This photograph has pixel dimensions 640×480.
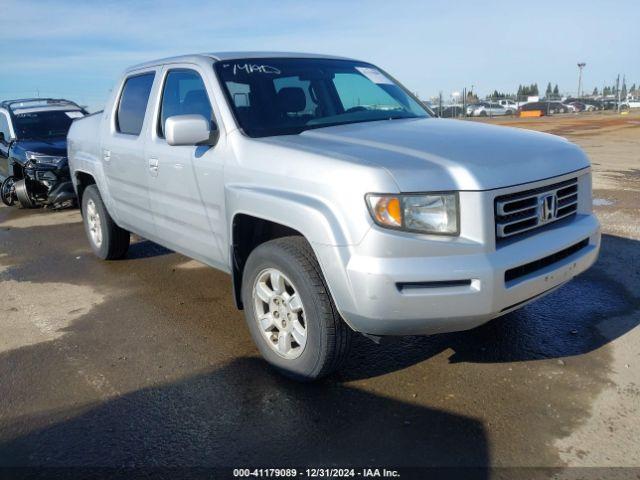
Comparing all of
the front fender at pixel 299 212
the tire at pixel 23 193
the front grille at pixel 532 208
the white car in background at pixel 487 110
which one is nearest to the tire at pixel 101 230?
the front fender at pixel 299 212

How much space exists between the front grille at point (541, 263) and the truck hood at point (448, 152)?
429mm

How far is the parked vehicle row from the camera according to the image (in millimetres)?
8828

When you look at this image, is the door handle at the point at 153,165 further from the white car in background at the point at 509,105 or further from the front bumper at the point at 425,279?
the white car in background at the point at 509,105

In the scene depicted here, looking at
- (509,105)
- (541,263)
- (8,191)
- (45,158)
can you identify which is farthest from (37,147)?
(509,105)

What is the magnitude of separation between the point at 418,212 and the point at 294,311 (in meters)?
0.97

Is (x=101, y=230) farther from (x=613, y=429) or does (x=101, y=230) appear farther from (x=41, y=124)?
(x=41, y=124)

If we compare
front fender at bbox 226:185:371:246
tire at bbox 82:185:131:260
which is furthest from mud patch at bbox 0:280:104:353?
front fender at bbox 226:185:371:246

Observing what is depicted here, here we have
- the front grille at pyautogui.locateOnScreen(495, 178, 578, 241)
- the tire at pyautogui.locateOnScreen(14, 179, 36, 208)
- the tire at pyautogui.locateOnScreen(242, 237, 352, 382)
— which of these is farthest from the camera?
the tire at pyautogui.locateOnScreen(14, 179, 36, 208)

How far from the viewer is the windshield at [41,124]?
9828mm

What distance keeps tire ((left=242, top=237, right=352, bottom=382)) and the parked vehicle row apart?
6.20 m

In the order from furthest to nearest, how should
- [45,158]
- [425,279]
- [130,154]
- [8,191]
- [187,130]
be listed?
[8,191] < [45,158] < [130,154] < [187,130] < [425,279]

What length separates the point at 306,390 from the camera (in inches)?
129

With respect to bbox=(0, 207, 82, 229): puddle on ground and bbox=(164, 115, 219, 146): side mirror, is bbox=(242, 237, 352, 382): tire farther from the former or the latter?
bbox=(0, 207, 82, 229): puddle on ground

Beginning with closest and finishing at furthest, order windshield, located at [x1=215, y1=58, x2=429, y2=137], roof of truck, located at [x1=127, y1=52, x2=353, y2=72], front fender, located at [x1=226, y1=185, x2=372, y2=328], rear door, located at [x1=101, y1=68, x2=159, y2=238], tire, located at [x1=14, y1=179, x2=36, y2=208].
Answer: front fender, located at [x1=226, y1=185, x2=372, y2=328] → windshield, located at [x1=215, y1=58, x2=429, y2=137] → roof of truck, located at [x1=127, y1=52, x2=353, y2=72] → rear door, located at [x1=101, y1=68, x2=159, y2=238] → tire, located at [x1=14, y1=179, x2=36, y2=208]
